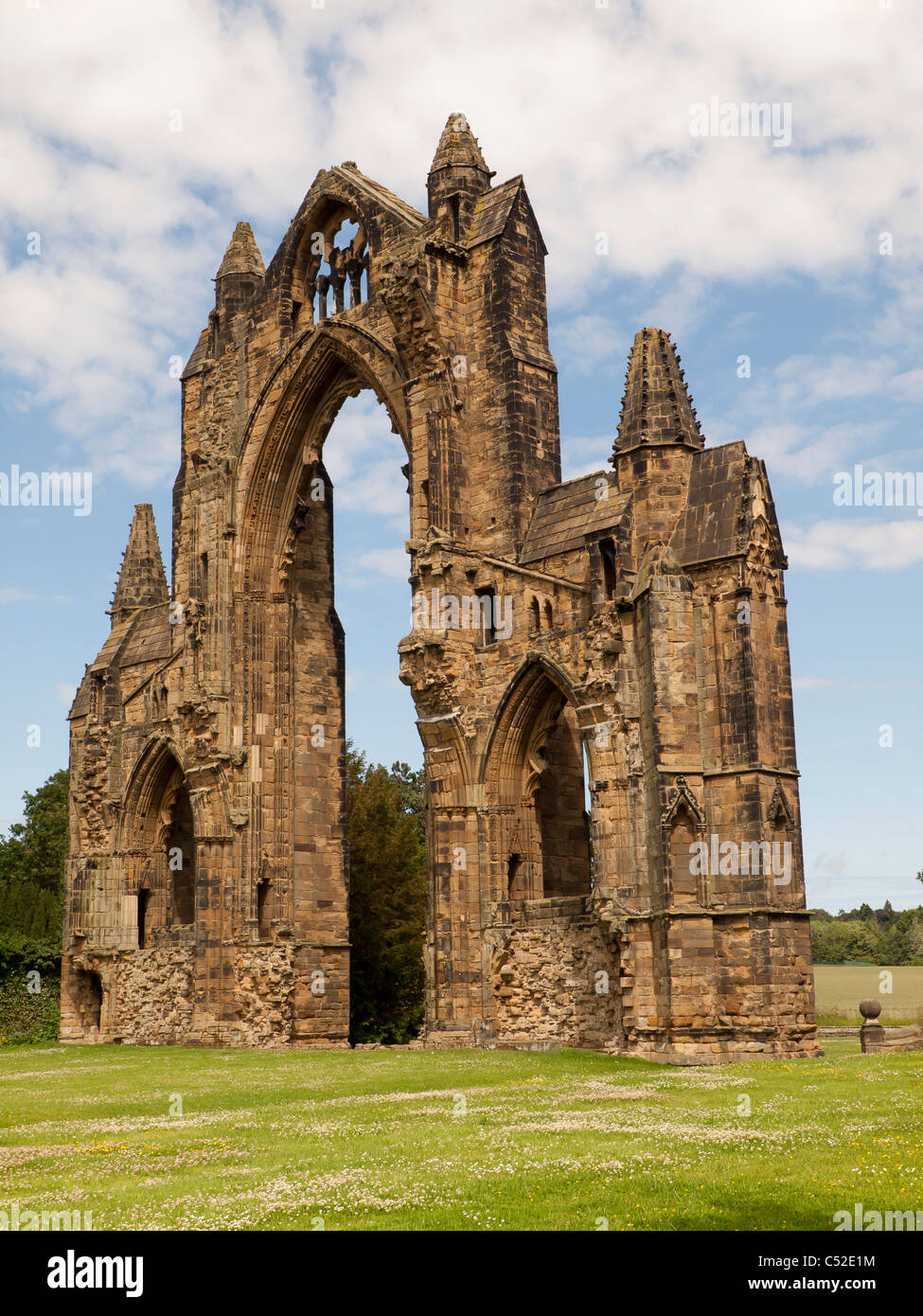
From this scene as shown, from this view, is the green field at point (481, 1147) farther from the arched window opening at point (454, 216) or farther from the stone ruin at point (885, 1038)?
the arched window opening at point (454, 216)

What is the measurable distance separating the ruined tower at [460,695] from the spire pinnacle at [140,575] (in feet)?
0.34

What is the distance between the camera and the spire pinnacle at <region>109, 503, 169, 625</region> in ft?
127

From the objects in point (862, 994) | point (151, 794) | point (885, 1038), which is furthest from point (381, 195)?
point (862, 994)

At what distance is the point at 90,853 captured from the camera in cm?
3588

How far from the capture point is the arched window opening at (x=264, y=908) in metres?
31.8

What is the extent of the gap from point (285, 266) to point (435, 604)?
11.4 m

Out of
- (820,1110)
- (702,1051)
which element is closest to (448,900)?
(702,1051)

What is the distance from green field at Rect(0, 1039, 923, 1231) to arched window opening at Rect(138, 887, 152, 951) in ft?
47.1

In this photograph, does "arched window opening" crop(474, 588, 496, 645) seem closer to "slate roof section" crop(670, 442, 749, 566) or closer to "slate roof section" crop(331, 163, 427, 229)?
"slate roof section" crop(670, 442, 749, 566)

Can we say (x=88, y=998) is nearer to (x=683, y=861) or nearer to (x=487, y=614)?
(x=487, y=614)

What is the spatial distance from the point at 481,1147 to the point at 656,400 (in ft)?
53.0

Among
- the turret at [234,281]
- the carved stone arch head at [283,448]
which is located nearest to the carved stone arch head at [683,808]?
the carved stone arch head at [283,448]

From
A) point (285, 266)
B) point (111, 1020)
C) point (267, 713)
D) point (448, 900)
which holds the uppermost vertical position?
point (285, 266)
